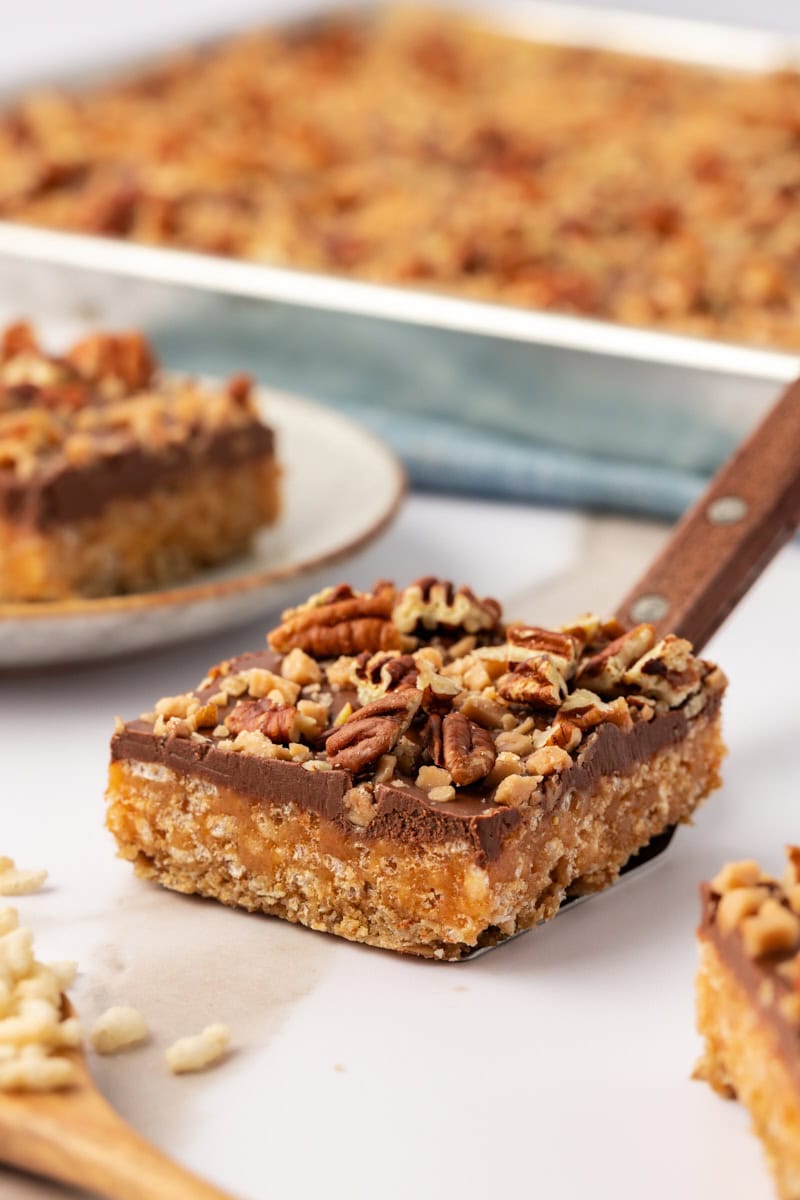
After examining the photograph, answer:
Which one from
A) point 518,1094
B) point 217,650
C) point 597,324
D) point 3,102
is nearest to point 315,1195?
point 518,1094

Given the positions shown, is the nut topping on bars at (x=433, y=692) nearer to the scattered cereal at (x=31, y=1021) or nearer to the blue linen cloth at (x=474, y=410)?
the scattered cereal at (x=31, y=1021)

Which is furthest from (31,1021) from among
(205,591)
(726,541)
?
(726,541)

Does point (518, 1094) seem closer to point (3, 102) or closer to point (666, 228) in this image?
point (666, 228)

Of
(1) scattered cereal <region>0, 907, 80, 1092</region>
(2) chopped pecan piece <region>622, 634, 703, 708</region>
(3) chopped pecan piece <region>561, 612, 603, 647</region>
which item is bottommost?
(1) scattered cereal <region>0, 907, 80, 1092</region>

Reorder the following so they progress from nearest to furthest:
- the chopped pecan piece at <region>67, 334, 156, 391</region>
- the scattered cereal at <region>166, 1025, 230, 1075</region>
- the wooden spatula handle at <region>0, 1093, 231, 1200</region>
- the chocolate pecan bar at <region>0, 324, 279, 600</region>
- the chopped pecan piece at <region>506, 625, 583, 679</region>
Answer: the wooden spatula handle at <region>0, 1093, 231, 1200</region> → the scattered cereal at <region>166, 1025, 230, 1075</region> → the chopped pecan piece at <region>506, 625, 583, 679</region> → the chocolate pecan bar at <region>0, 324, 279, 600</region> → the chopped pecan piece at <region>67, 334, 156, 391</region>

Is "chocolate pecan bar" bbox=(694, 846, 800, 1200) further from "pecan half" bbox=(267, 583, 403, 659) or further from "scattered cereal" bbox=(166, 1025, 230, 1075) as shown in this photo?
"pecan half" bbox=(267, 583, 403, 659)

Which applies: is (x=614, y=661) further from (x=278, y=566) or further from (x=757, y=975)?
(x=278, y=566)

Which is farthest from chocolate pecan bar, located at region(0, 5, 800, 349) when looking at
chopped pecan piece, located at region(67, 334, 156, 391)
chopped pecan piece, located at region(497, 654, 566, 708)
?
chopped pecan piece, located at region(497, 654, 566, 708)
